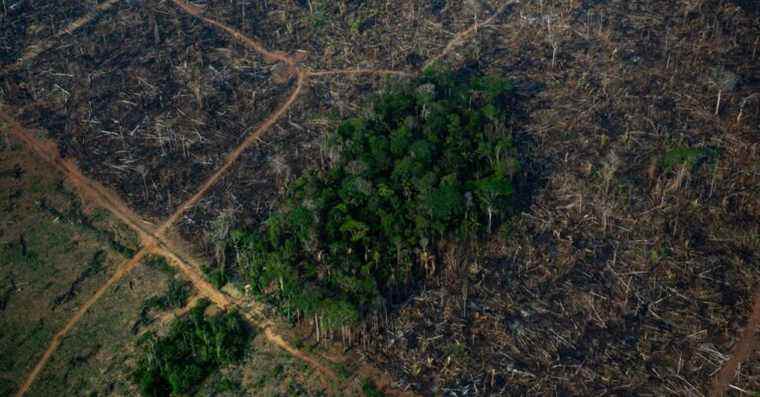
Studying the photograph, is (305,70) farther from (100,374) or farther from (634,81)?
(100,374)

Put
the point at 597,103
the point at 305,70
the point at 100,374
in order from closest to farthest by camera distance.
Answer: the point at 100,374
the point at 597,103
the point at 305,70

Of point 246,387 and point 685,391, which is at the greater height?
point 685,391

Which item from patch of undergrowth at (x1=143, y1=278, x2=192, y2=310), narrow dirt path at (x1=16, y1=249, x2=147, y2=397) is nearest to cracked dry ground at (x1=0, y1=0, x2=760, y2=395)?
narrow dirt path at (x1=16, y1=249, x2=147, y2=397)

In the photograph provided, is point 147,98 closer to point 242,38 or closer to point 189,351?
point 242,38

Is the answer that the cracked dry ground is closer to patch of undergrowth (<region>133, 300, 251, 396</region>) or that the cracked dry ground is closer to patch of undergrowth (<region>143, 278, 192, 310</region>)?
patch of undergrowth (<region>143, 278, 192, 310</region>)

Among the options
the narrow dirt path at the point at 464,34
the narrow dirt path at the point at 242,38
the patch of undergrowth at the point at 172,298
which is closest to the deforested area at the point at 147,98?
the narrow dirt path at the point at 242,38

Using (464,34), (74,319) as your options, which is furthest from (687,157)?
(74,319)

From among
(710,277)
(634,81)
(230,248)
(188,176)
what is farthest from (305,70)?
(710,277)
